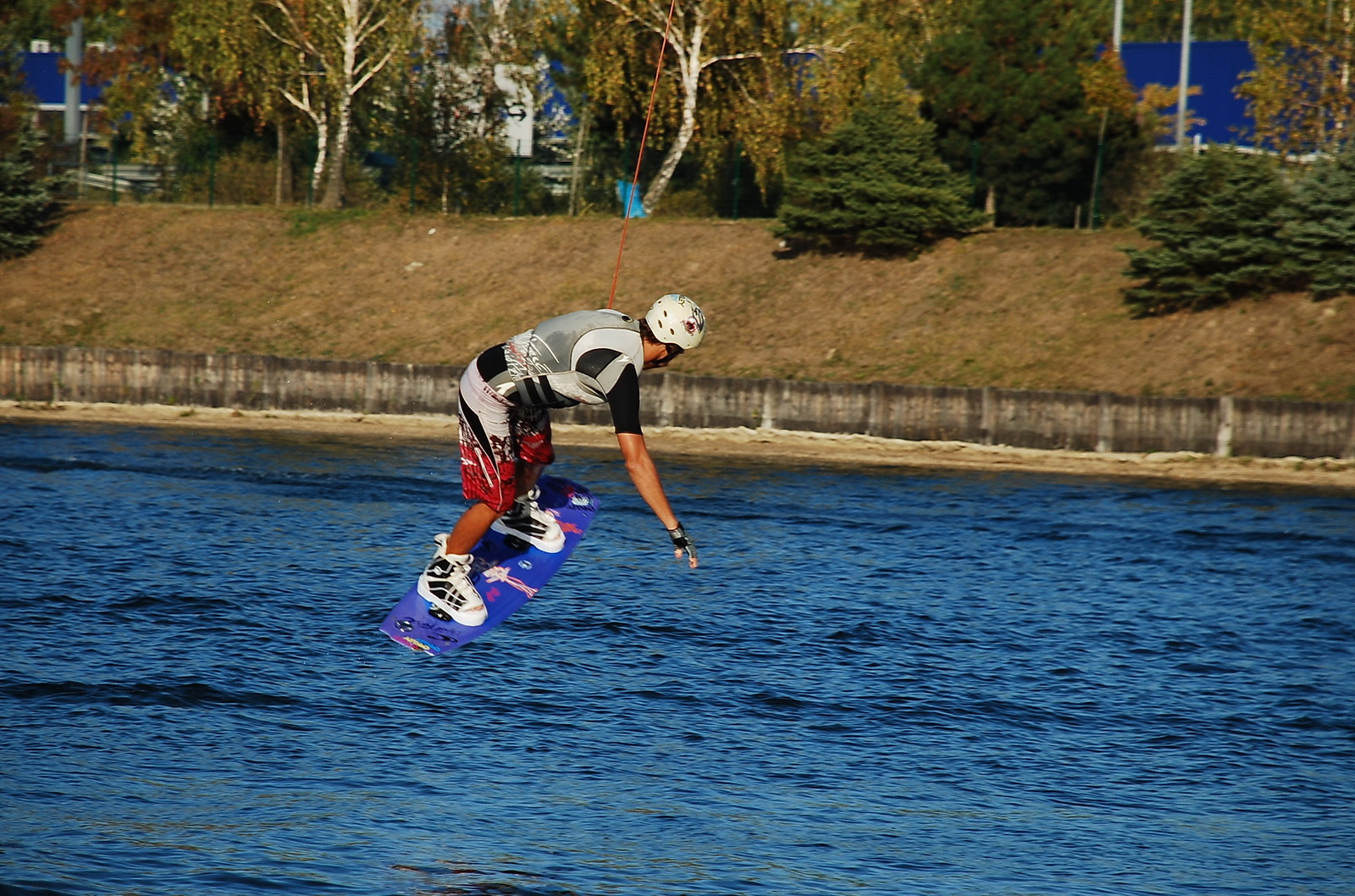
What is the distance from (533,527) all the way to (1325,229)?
2022 centimetres

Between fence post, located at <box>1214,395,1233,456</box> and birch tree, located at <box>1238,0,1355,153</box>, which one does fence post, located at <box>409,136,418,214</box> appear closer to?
birch tree, located at <box>1238,0,1355,153</box>

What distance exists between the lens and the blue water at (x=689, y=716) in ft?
22.0

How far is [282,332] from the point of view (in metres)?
31.5

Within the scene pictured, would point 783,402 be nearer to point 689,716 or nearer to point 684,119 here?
point 684,119

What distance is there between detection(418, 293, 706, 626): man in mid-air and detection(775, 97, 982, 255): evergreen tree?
22414 millimetres

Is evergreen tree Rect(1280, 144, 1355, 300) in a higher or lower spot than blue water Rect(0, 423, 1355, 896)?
higher

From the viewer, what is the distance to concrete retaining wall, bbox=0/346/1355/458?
21547mm

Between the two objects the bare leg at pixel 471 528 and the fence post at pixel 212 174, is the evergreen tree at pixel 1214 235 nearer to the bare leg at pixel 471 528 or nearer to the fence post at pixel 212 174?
the bare leg at pixel 471 528

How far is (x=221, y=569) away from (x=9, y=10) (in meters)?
35.2

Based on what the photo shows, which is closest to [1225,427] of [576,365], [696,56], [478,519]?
[478,519]

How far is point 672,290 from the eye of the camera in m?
31.5

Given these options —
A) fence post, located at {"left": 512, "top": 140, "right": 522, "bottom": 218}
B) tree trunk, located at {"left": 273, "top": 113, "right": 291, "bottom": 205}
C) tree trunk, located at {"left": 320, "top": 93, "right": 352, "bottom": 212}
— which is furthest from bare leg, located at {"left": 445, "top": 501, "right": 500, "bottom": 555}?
tree trunk, located at {"left": 273, "top": 113, "right": 291, "bottom": 205}

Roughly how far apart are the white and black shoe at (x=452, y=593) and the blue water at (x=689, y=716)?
53 centimetres

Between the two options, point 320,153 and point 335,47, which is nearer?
point 335,47
